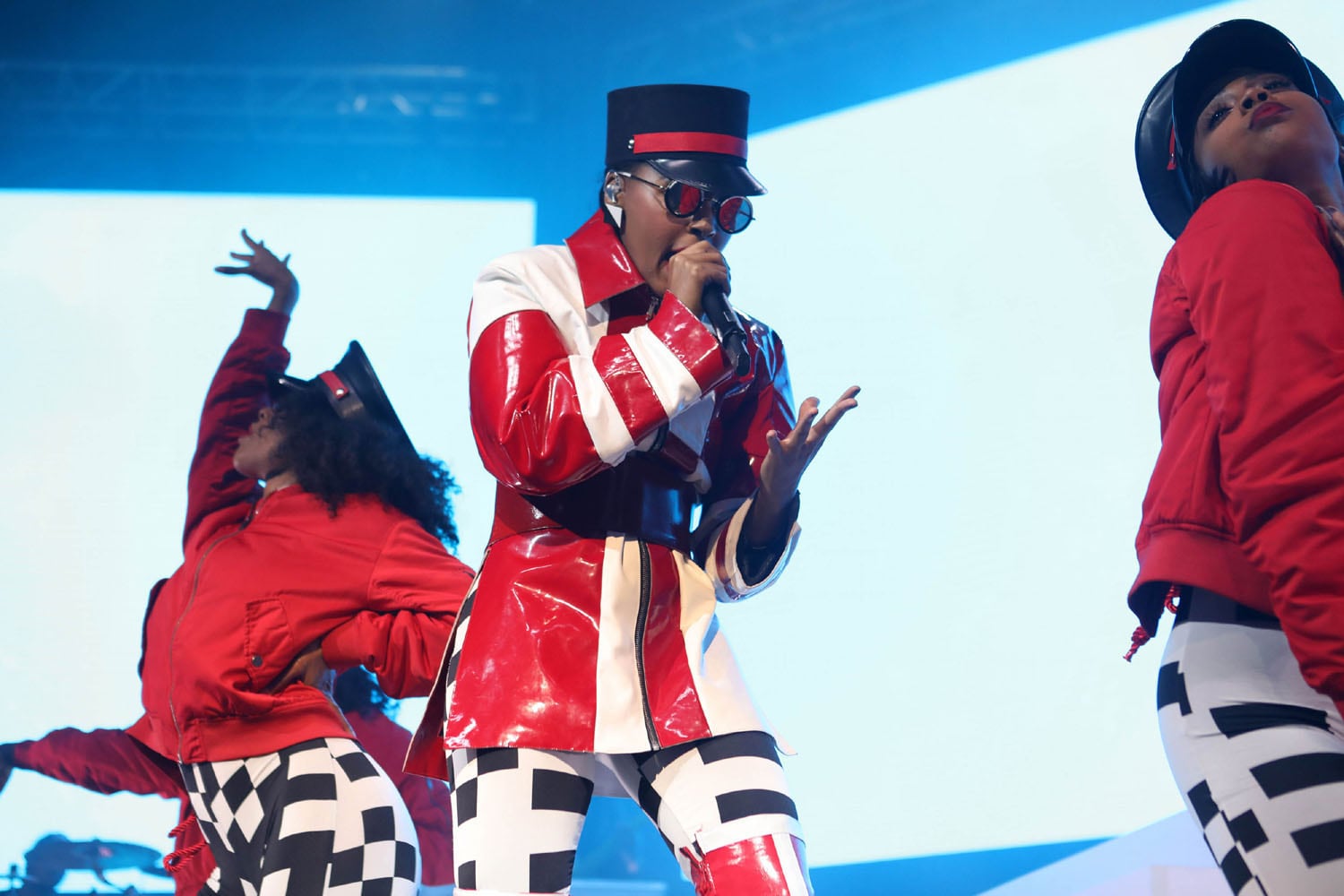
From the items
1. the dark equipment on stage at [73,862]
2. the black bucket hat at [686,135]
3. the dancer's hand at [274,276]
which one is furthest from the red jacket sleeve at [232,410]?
the black bucket hat at [686,135]

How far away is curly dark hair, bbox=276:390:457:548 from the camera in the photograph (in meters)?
2.78

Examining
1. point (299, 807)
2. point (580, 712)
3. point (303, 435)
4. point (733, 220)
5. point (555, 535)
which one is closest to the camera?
point (580, 712)

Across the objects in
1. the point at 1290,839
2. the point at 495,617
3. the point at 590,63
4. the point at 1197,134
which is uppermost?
the point at 590,63

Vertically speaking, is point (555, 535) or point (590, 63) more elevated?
point (590, 63)

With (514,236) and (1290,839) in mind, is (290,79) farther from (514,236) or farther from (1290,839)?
(1290,839)

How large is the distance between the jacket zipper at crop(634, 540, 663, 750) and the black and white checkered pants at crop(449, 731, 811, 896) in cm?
4

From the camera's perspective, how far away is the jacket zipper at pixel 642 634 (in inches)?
63.4

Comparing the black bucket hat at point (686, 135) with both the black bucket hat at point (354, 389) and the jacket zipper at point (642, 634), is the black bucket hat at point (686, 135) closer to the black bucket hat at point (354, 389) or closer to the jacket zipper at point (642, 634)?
the jacket zipper at point (642, 634)

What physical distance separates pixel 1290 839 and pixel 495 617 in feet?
3.09

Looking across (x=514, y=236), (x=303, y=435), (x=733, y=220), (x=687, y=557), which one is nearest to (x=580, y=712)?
(x=687, y=557)

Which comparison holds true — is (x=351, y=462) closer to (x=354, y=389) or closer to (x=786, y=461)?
(x=354, y=389)

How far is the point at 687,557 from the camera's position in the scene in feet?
5.99

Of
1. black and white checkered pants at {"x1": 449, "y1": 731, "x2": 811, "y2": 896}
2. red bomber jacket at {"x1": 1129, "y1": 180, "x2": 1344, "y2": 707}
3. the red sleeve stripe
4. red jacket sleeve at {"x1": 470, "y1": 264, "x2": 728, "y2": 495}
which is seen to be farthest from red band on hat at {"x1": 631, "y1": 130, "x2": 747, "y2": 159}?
black and white checkered pants at {"x1": 449, "y1": 731, "x2": 811, "y2": 896}

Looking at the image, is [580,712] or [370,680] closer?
[580,712]
